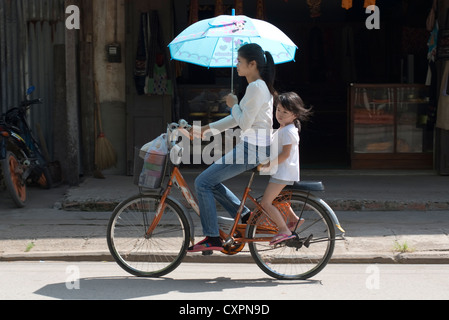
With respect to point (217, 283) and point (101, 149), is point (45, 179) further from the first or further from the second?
point (217, 283)

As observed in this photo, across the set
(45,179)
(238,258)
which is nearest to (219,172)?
(238,258)

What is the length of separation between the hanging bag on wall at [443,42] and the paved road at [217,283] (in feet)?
15.7

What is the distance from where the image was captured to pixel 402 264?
6.98m

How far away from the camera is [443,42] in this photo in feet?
35.6

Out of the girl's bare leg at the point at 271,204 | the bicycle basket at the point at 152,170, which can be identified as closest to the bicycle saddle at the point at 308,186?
the girl's bare leg at the point at 271,204

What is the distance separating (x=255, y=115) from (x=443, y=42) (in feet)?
19.1

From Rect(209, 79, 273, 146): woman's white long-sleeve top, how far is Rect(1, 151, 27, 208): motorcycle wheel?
384cm

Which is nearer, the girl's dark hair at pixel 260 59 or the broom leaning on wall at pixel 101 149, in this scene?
the girl's dark hair at pixel 260 59

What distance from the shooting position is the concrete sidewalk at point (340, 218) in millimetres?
7152

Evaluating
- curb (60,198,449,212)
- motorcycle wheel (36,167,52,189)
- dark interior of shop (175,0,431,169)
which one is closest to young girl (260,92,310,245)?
curb (60,198,449,212)

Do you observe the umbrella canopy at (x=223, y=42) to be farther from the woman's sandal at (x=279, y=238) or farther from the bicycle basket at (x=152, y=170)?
the woman's sandal at (x=279, y=238)

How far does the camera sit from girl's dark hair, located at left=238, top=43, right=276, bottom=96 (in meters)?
6.04
